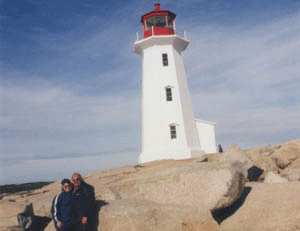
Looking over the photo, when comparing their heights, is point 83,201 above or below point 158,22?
below

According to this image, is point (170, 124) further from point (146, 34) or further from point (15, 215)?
point (15, 215)

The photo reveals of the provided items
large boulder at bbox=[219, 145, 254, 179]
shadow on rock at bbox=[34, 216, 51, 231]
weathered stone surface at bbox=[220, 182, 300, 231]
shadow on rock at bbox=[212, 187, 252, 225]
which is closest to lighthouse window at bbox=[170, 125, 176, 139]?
large boulder at bbox=[219, 145, 254, 179]

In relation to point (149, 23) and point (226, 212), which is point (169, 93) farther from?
point (226, 212)

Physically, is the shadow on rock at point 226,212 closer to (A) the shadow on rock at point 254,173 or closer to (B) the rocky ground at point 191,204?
(B) the rocky ground at point 191,204

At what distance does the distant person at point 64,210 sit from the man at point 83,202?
0.19 metres

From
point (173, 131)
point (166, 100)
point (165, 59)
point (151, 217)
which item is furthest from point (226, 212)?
point (165, 59)

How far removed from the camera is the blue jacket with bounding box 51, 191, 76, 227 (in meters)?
6.50

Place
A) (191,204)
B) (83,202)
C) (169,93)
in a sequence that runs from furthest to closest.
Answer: (169,93), (191,204), (83,202)

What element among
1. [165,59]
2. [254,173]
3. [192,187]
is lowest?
[192,187]

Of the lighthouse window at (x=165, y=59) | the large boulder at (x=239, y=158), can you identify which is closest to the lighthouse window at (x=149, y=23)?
the lighthouse window at (x=165, y=59)

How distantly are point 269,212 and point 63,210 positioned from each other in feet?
17.3

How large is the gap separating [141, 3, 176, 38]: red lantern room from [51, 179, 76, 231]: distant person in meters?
19.1

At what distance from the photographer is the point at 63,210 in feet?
21.5

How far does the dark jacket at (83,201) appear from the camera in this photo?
22.2 feet
